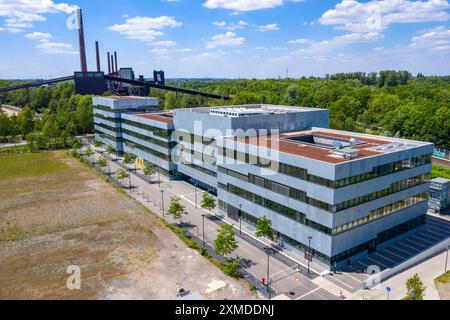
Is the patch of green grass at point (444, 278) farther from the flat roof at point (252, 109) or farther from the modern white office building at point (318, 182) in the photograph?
the flat roof at point (252, 109)

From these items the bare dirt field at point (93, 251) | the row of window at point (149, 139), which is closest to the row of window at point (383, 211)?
the bare dirt field at point (93, 251)

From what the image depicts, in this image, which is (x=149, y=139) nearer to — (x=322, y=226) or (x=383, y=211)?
(x=322, y=226)

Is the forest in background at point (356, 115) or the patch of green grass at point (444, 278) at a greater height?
the forest in background at point (356, 115)

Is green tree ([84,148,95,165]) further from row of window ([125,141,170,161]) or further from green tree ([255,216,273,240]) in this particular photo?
green tree ([255,216,273,240])

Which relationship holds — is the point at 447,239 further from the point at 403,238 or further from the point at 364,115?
the point at 364,115

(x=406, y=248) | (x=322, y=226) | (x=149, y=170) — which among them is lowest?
(x=406, y=248)

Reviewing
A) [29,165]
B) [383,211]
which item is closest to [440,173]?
[383,211]
